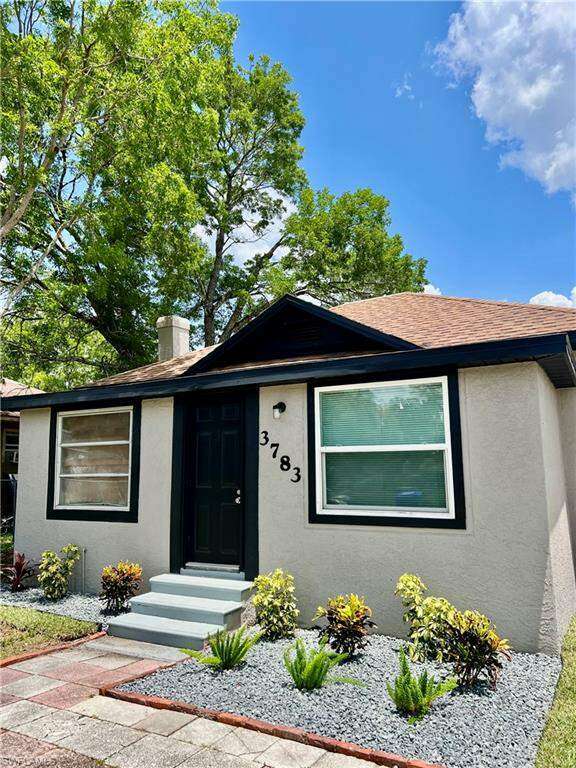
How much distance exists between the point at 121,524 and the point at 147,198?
825 cm

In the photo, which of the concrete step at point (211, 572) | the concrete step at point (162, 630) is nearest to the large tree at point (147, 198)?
the concrete step at point (211, 572)

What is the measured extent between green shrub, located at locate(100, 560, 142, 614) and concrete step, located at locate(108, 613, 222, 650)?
1.57ft

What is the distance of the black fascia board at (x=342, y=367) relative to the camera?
4641mm

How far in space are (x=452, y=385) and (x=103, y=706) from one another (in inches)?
163

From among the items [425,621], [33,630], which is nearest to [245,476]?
[425,621]

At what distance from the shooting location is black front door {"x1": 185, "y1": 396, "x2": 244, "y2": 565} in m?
6.41

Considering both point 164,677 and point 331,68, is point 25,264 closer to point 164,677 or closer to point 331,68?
point 331,68

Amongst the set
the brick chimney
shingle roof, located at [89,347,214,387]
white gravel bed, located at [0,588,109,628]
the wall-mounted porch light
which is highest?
the brick chimney

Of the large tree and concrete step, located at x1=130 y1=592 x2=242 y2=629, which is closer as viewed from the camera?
concrete step, located at x1=130 y1=592 x2=242 y2=629

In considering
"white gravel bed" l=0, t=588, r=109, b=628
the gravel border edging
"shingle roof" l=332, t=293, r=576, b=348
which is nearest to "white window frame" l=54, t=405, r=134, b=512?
"white gravel bed" l=0, t=588, r=109, b=628

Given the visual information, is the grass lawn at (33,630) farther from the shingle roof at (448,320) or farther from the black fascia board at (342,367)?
the shingle roof at (448,320)

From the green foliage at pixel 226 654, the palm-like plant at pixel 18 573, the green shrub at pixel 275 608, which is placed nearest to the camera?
the green foliage at pixel 226 654

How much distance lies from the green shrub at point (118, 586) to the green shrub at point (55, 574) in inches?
34.5

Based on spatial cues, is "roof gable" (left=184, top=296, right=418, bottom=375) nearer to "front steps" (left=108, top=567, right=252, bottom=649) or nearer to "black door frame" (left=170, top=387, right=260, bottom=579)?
"black door frame" (left=170, top=387, right=260, bottom=579)
